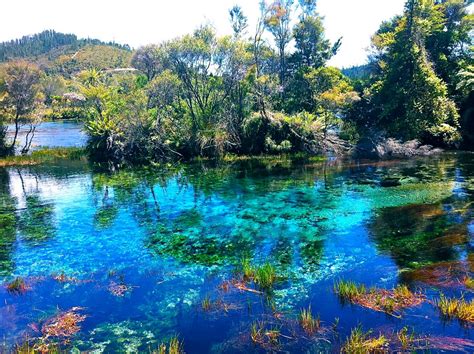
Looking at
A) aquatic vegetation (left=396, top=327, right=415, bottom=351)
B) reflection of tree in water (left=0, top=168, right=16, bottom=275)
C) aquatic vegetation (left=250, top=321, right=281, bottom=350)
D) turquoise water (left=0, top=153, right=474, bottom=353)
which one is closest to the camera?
aquatic vegetation (left=396, top=327, right=415, bottom=351)

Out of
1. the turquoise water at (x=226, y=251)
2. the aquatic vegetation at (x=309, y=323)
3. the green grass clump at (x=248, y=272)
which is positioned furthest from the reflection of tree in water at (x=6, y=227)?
the aquatic vegetation at (x=309, y=323)

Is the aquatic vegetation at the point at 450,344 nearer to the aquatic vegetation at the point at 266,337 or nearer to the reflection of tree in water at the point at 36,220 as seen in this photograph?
the aquatic vegetation at the point at 266,337

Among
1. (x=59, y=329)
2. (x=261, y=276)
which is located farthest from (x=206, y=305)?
(x=59, y=329)

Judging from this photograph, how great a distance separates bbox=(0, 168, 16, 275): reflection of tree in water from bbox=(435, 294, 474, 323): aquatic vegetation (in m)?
13.9

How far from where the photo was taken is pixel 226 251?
15.0m

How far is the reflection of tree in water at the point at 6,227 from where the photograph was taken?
47.4ft

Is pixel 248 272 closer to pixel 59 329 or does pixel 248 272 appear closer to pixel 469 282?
pixel 59 329

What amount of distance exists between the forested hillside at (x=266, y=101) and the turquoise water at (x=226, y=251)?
9.13 metres

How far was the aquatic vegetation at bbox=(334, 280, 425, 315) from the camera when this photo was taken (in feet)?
32.7

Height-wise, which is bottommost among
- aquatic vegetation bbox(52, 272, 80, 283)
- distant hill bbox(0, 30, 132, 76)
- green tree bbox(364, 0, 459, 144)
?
aquatic vegetation bbox(52, 272, 80, 283)

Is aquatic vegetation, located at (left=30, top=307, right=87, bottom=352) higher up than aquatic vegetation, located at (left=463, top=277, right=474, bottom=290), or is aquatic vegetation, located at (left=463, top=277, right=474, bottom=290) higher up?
aquatic vegetation, located at (left=463, top=277, right=474, bottom=290)

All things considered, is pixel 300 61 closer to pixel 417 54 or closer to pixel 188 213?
pixel 417 54

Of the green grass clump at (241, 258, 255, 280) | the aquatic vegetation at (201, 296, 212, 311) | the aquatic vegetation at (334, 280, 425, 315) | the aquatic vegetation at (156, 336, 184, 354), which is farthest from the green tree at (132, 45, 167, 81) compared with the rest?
the aquatic vegetation at (156, 336, 184, 354)

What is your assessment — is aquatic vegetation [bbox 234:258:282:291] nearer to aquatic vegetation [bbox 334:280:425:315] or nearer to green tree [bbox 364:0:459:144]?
aquatic vegetation [bbox 334:280:425:315]
